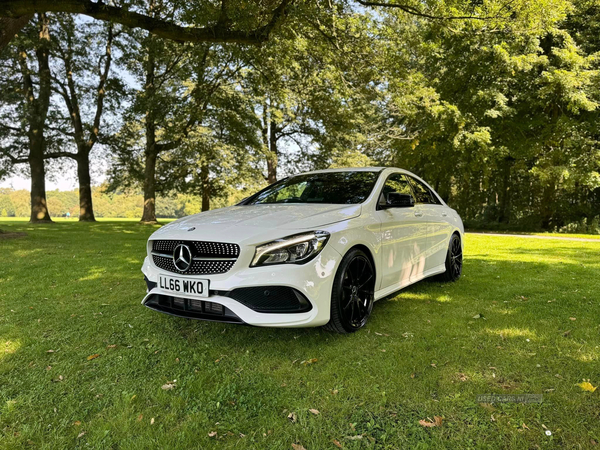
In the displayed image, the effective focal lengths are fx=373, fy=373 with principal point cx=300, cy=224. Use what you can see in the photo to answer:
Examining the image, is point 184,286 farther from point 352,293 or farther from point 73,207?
point 73,207

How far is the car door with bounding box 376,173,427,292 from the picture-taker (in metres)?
3.76

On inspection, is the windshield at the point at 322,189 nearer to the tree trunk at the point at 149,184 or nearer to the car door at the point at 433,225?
the car door at the point at 433,225

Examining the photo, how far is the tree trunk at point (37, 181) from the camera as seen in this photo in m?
17.8

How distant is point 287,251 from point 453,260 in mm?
3583

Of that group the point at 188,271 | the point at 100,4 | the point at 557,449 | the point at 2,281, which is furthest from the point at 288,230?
the point at 100,4

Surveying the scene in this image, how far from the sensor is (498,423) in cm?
206

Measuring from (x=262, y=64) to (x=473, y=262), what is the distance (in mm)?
9528

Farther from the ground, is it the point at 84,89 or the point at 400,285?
the point at 84,89

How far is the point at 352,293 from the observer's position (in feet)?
10.7

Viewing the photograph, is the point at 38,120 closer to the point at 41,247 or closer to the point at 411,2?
the point at 41,247

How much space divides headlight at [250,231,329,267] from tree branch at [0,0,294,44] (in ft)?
21.5

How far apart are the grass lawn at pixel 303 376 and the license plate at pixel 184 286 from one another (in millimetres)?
485

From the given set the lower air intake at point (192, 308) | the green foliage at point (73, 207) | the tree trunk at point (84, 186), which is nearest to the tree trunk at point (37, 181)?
the tree trunk at point (84, 186)

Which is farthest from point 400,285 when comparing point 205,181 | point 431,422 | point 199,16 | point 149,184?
point 205,181
